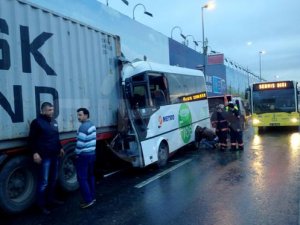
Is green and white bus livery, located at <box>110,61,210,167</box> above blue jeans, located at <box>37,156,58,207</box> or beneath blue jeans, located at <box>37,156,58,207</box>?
above

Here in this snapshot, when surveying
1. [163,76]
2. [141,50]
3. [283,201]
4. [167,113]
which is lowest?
[283,201]

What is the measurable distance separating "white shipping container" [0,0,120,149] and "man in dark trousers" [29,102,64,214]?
0.32 m

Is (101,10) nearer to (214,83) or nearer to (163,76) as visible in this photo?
(163,76)

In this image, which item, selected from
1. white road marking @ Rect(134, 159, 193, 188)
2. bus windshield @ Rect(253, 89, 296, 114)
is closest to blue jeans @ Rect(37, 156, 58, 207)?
white road marking @ Rect(134, 159, 193, 188)

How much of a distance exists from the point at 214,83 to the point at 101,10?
20.4 m

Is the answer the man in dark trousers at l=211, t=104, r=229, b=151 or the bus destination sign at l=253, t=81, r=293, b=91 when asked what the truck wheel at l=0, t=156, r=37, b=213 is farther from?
the bus destination sign at l=253, t=81, r=293, b=91

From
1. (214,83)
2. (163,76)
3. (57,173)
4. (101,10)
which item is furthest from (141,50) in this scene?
(214,83)

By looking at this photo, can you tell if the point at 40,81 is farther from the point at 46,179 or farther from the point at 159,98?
the point at 159,98

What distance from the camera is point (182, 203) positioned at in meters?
6.34

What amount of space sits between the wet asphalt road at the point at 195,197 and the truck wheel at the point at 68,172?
212 mm

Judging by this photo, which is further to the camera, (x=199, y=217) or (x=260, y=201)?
(x=260, y=201)

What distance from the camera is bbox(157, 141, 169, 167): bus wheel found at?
9723 millimetres

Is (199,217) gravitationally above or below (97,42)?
below

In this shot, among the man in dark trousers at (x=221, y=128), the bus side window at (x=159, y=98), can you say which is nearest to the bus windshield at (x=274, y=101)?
the man in dark trousers at (x=221, y=128)
